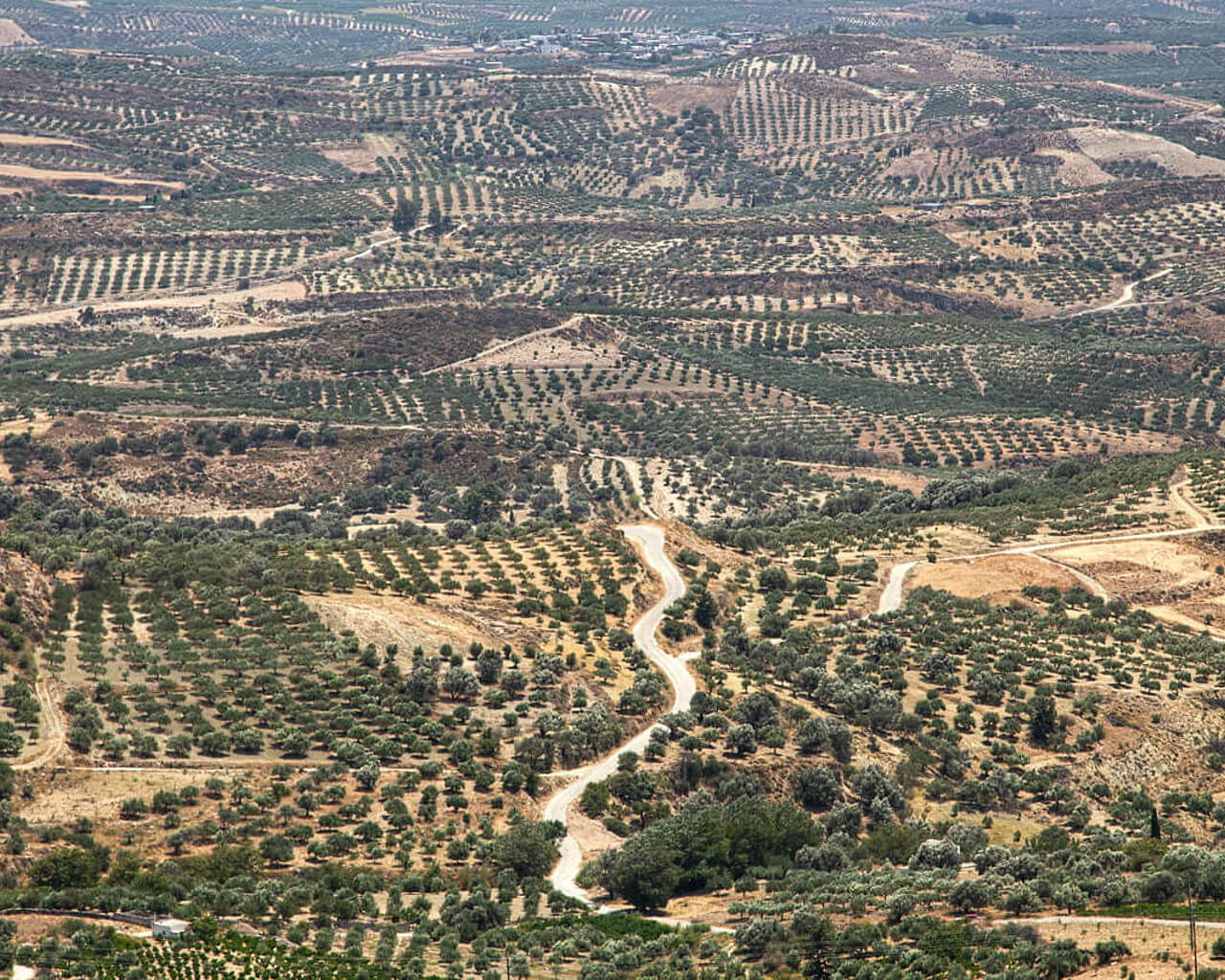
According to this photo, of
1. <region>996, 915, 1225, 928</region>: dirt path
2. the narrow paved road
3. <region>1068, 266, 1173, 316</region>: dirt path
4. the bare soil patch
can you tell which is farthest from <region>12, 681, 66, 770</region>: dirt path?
<region>1068, 266, 1173, 316</region>: dirt path

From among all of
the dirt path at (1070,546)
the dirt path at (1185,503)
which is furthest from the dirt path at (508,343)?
the dirt path at (1070,546)

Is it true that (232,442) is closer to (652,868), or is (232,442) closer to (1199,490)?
(1199,490)

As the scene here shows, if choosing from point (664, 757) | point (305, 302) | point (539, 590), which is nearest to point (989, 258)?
point (305, 302)

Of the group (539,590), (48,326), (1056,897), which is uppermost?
(1056,897)

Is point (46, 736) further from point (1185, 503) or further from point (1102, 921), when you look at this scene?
point (1185, 503)

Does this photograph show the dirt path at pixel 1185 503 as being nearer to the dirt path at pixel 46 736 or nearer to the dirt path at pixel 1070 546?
the dirt path at pixel 1070 546
